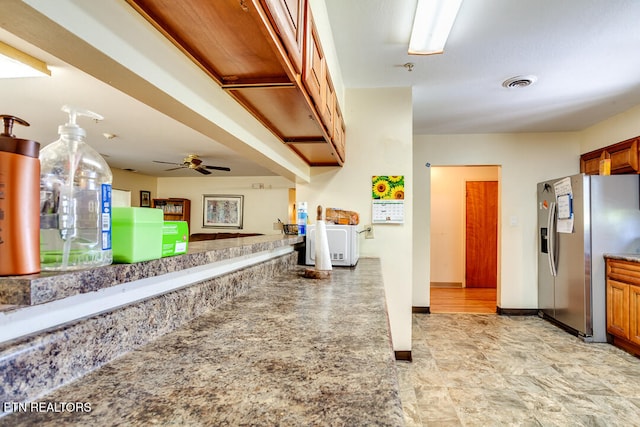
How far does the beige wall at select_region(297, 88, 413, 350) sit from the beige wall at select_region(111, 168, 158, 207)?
18.0 ft

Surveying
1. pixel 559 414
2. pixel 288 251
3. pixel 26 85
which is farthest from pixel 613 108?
pixel 26 85

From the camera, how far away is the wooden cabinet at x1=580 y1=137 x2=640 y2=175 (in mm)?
3299

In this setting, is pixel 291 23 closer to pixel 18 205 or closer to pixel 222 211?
A: pixel 18 205

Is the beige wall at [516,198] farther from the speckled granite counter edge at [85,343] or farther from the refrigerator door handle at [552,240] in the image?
the speckled granite counter edge at [85,343]

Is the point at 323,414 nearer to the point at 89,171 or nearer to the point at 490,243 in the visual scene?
the point at 89,171

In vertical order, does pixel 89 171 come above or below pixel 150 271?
above

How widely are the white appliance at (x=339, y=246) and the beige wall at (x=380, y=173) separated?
66 centimetres

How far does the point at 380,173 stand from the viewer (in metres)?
2.88

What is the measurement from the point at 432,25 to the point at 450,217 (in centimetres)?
458

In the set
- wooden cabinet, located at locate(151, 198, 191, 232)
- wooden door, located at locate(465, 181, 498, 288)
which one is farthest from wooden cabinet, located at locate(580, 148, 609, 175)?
wooden cabinet, located at locate(151, 198, 191, 232)

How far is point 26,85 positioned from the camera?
8.50 ft

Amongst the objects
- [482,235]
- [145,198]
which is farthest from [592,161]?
[145,198]

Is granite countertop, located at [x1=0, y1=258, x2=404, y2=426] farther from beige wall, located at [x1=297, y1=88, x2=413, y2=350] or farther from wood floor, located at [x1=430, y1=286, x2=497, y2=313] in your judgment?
wood floor, located at [x1=430, y1=286, x2=497, y2=313]

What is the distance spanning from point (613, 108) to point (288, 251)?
11.6ft
